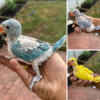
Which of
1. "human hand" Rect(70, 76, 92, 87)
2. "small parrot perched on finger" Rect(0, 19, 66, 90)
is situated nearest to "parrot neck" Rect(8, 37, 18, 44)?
"small parrot perched on finger" Rect(0, 19, 66, 90)

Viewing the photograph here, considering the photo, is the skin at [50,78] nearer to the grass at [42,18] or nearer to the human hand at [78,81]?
the human hand at [78,81]

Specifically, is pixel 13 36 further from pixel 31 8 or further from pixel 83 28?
pixel 31 8

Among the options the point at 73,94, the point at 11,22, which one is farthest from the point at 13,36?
the point at 73,94

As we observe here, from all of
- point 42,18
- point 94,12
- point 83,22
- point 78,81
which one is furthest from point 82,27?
point 42,18

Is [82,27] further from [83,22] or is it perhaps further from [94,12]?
[94,12]

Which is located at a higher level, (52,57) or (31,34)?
(52,57)

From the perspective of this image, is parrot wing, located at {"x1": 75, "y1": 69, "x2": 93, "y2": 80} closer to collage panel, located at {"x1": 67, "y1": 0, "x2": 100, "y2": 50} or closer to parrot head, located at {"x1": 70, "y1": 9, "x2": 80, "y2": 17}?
collage panel, located at {"x1": 67, "y1": 0, "x2": 100, "y2": 50}
